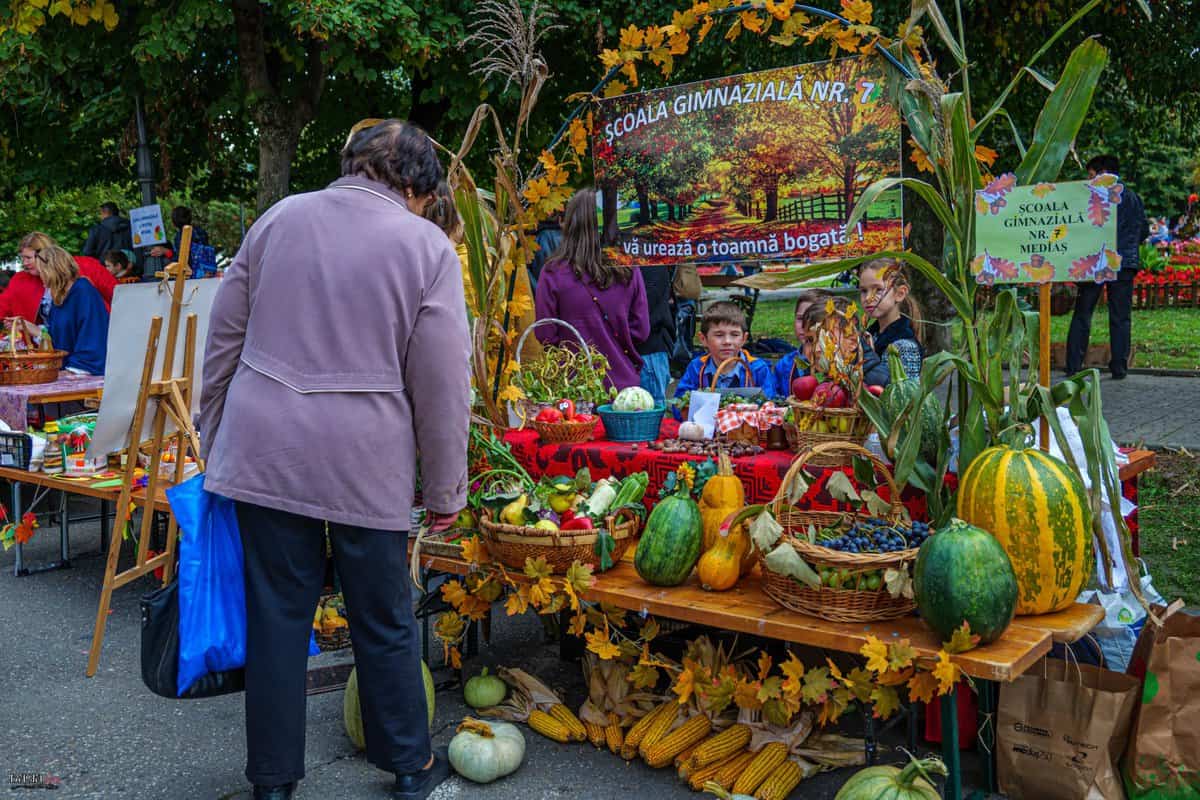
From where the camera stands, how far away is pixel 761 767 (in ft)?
10.7

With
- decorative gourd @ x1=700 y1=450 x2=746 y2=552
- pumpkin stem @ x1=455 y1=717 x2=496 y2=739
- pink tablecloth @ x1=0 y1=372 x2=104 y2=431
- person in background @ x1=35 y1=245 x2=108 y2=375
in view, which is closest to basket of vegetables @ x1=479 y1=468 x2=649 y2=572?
decorative gourd @ x1=700 y1=450 x2=746 y2=552

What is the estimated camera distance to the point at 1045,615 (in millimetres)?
3053

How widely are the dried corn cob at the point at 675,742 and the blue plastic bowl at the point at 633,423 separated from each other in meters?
1.11

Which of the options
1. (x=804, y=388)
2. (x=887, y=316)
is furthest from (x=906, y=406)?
(x=887, y=316)

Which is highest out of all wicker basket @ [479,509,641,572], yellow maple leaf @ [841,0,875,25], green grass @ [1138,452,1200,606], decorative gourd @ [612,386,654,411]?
yellow maple leaf @ [841,0,875,25]

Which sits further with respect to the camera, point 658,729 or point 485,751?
point 658,729

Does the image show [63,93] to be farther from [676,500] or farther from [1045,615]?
[1045,615]

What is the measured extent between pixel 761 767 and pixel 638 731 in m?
0.46

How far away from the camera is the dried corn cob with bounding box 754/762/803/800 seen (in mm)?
3164

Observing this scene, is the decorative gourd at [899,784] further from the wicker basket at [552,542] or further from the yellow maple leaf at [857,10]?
the yellow maple leaf at [857,10]

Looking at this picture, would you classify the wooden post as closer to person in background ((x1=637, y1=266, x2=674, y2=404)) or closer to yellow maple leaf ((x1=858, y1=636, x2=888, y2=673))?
yellow maple leaf ((x1=858, y1=636, x2=888, y2=673))

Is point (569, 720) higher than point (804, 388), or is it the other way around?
point (804, 388)

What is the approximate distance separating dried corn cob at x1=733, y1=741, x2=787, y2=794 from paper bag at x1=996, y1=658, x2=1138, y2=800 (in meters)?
0.64

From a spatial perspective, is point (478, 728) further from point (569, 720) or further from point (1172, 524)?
point (1172, 524)
